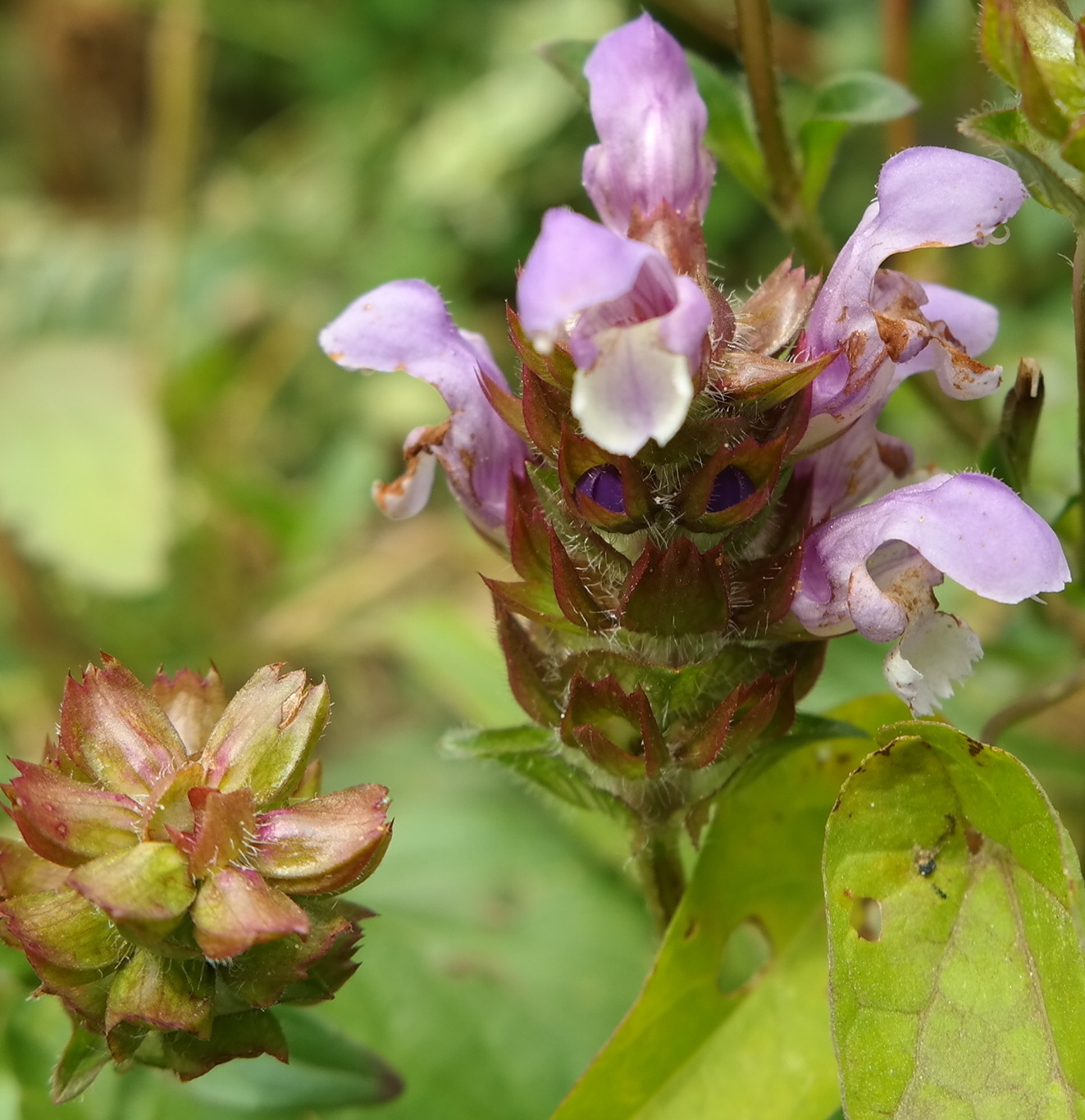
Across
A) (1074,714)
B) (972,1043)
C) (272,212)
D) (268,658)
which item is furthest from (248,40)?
(972,1043)

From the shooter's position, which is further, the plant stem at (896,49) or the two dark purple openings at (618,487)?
the plant stem at (896,49)

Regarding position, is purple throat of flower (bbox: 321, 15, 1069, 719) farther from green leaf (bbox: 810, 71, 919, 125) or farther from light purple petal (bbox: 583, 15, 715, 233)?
green leaf (bbox: 810, 71, 919, 125)

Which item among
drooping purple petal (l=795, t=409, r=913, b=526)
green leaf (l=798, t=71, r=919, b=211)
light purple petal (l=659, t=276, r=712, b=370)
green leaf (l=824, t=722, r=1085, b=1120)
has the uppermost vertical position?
light purple petal (l=659, t=276, r=712, b=370)

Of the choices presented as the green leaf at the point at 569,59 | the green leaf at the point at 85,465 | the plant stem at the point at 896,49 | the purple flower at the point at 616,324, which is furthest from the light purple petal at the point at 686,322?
the green leaf at the point at 85,465

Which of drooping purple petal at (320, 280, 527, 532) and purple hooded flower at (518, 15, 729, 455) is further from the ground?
purple hooded flower at (518, 15, 729, 455)

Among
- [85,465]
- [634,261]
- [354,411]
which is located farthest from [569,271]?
[354,411]

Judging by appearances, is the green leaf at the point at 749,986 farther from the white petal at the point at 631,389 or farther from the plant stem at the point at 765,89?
the plant stem at the point at 765,89

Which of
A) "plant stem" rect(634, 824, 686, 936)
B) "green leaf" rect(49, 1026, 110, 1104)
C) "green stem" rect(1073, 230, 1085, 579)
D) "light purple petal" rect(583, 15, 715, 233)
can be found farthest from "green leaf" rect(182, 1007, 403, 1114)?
"green stem" rect(1073, 230, 1085, 579)
